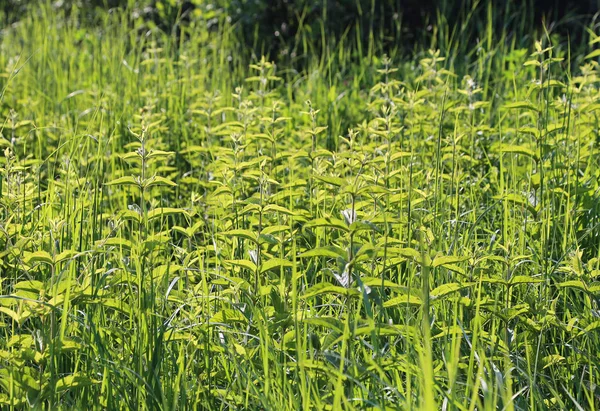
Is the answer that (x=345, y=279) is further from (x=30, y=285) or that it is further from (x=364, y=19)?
(x=364, y=19)

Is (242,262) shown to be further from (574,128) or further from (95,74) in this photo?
(95,74)

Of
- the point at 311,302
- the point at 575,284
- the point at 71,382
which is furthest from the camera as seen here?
the point at 311,302

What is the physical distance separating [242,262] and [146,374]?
359 mm

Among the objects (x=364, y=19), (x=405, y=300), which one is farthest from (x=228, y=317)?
(x=364, y=19)

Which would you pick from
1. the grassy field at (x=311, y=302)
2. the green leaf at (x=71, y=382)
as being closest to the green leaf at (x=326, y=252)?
the grassy field at (x=311, y=302)

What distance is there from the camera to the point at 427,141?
335 cm

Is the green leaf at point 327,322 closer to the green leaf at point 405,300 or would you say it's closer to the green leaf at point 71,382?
the green leaf at point 405,300

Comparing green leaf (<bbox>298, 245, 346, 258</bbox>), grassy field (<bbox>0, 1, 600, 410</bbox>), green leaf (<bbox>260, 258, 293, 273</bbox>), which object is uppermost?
green leaf (<bbox>298, 245, 346, 258</bbox>)

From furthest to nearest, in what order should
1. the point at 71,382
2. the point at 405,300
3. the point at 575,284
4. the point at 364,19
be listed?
the point at 364,19 → the point at 575,284 → the point at 405,300 → the point at 71,382

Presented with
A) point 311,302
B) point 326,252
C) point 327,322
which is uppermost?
point 326,252

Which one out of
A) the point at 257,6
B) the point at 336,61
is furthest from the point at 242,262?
the point at 257,6

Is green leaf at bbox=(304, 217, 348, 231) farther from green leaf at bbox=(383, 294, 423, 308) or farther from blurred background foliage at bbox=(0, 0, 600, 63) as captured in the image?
blurred background foliage at bbox=(0, 0, 600, 63)

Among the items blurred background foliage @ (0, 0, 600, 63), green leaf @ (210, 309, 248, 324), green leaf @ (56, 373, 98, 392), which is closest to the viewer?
green leaf @ (56, 373, 98, 392)

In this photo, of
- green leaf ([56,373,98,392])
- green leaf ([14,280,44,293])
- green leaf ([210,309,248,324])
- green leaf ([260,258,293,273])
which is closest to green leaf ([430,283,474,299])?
green leaf ([260,258,293,273])
